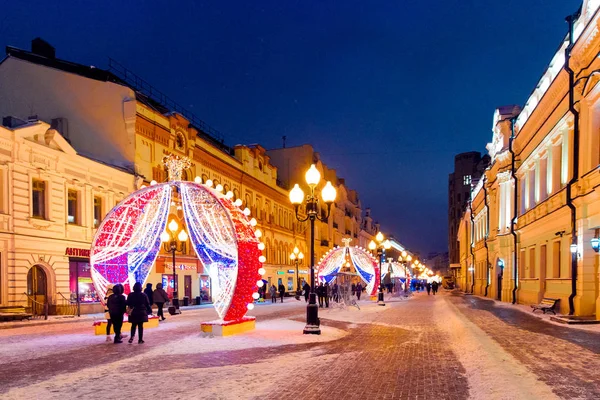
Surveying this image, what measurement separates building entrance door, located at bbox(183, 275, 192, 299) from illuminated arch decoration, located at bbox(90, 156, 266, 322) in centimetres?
1597

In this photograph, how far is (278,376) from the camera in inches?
338

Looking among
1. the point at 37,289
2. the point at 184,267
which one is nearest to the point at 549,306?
the point at 184,267

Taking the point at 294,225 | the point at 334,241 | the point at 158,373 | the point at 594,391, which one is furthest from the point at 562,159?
the point at 334,241

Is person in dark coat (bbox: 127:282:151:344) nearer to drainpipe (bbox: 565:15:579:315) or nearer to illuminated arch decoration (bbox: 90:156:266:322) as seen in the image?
illuminated arch decoration (bbox: 90:156:266:322)

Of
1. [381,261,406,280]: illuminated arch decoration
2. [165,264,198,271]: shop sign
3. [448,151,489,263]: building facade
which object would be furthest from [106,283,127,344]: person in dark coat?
[448,151,489,263]: building facade

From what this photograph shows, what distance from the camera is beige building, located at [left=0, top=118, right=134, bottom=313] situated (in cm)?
2020

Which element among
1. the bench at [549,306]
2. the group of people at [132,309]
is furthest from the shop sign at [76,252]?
the bench at [549,306]

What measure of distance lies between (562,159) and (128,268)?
18102mm

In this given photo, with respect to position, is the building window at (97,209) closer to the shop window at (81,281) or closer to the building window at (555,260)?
the shop window at (81,281)

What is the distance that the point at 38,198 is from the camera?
22.1 m

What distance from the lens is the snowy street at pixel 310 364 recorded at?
7.63 m

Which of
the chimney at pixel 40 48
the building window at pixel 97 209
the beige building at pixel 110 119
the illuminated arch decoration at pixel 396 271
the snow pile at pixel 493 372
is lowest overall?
the illuminated arch decoration at pixel 396 271

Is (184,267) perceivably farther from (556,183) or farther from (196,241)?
(556,183)

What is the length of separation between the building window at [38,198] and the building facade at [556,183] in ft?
71.3
